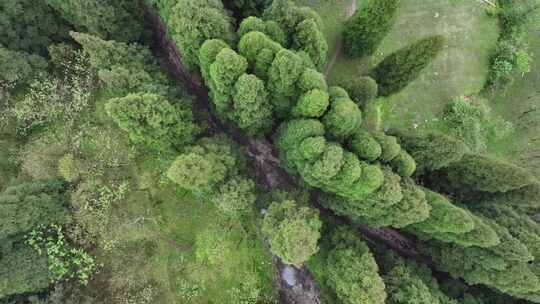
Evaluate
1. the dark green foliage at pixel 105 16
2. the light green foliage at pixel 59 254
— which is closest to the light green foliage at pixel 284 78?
the dark green foliage at pixel 105 16

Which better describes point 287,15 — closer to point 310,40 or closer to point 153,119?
point 310,40

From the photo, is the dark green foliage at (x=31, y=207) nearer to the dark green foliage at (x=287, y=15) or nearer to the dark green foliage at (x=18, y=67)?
the dark green foliage at (x=18, y=67)

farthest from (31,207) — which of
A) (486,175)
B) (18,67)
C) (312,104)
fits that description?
(486,175)

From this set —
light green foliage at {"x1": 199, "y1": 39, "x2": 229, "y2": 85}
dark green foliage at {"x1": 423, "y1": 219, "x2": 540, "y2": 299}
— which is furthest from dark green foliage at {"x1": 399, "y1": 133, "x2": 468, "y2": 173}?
light green foliage at {"x1": 199, "y1": 39, "x2": 229, "y2": 85}

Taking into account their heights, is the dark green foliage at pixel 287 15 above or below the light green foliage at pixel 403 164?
above

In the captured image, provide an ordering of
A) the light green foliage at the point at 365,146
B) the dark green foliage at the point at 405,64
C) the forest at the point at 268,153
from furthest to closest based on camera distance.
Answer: the dark green foliage at the point at 405,64, the forest at the point at 268,153, the light green foliage at the point at 365,146

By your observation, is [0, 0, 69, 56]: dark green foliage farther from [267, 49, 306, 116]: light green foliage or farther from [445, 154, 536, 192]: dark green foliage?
[445, 154, 536, 192]: dark green foliage
